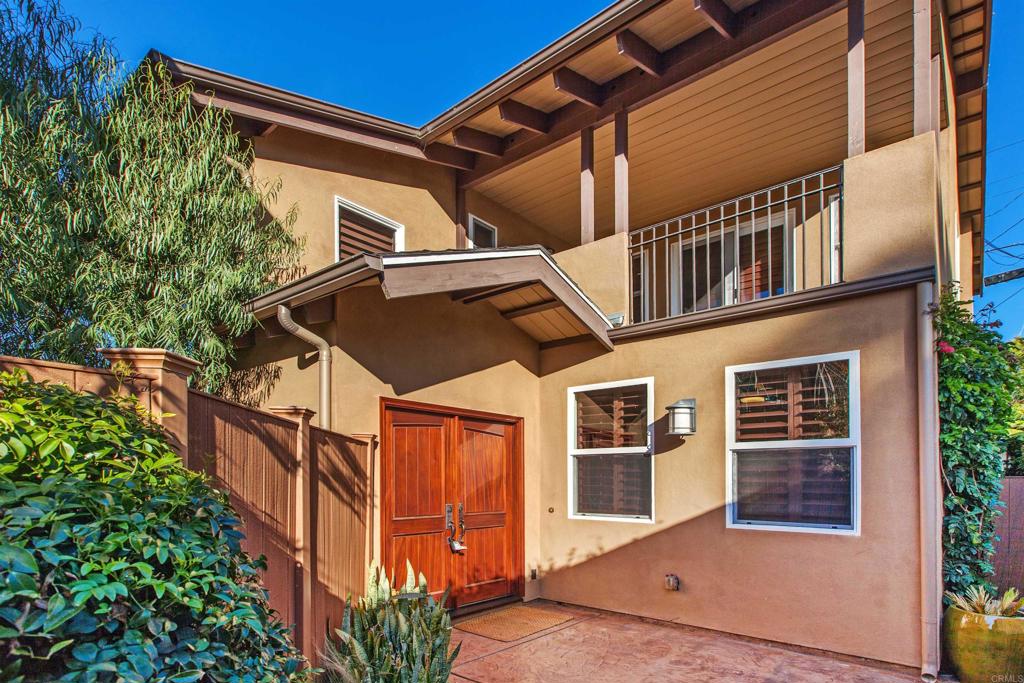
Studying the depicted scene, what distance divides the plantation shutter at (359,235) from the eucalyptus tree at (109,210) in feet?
3.72

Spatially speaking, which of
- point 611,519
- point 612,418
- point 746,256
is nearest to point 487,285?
point 612,418

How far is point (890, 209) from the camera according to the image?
5047mm

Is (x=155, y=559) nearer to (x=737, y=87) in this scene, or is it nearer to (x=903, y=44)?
(x=737, y=87)

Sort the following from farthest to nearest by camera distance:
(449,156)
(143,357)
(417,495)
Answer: (449,156), (417,495), (143,357)

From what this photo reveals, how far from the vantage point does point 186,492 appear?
80.3 inches

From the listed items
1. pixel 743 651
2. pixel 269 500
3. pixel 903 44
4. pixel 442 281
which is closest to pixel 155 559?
pixel 269 500

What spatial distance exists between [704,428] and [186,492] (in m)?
4.90

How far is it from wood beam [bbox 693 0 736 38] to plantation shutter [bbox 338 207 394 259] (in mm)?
4109

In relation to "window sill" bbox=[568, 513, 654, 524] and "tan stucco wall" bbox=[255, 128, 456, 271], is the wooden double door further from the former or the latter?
"tan stucco wall" bbox=[255, 128, 456, 271]

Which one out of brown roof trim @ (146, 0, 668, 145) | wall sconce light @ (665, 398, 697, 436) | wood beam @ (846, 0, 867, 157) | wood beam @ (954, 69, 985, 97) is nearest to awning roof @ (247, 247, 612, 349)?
wall sconce light @ (665, 398, 697, 436)

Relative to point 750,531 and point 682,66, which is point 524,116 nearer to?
point 682,66

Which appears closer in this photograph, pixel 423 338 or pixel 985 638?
pixel 985 638

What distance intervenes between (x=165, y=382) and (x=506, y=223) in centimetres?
707

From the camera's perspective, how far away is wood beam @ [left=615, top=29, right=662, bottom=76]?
610 cm
